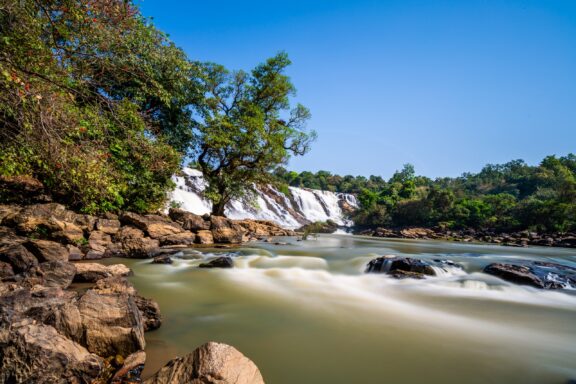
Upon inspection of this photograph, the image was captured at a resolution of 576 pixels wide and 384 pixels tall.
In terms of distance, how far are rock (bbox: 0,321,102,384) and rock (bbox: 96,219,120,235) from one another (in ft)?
24.5

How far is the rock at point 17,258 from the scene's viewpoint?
15.2ft

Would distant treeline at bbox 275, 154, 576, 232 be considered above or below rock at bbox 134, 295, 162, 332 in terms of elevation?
above

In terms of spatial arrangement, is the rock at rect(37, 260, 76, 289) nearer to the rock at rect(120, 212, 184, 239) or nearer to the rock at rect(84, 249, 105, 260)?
the rock at rect(84, 249, 105, 260)

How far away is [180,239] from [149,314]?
749cm

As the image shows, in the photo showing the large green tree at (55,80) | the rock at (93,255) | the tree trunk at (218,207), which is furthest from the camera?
the tree trunk at (218,207)

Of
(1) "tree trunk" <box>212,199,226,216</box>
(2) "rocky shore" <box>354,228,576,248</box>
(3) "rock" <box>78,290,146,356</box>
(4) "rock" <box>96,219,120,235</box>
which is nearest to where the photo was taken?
(3) "rock" <box>78,290,146,356</box>

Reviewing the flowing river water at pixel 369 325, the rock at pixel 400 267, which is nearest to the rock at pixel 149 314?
the flowing river water at pixel 369 325

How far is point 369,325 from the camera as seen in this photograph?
377 centimetres

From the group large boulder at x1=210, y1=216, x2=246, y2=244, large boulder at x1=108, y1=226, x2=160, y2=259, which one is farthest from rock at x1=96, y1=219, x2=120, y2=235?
large boulder at x1=210, y1=216, x2=246, y2=244

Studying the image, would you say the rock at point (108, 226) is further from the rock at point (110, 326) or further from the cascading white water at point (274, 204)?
the rock at point (110, 326)

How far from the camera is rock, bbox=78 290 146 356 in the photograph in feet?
8.18

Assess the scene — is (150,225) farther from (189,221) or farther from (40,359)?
(40,359)

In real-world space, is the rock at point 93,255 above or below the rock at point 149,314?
below

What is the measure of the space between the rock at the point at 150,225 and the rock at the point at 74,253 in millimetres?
2719
